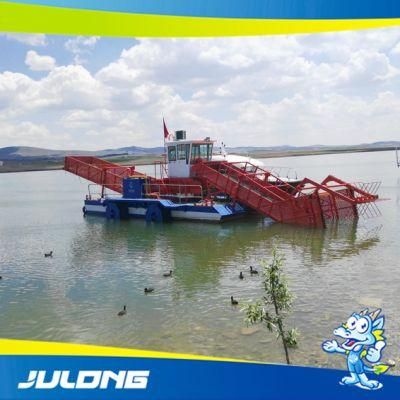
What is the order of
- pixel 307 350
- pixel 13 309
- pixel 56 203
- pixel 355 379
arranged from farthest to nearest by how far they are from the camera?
pixel 56 203, pixel 13 309, pixel 307 350, pixel 355 379

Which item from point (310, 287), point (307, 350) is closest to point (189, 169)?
point (310, 287)

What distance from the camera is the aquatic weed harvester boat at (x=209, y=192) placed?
107 ft

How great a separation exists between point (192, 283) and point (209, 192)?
19025 millimetres

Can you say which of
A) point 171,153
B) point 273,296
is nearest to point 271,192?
point 171,153

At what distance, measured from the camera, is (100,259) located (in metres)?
24.8

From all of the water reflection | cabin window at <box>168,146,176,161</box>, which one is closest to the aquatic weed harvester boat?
cabin window at <box>168,146,176,161</box>

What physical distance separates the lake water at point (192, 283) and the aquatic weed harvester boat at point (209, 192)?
1.54 meters

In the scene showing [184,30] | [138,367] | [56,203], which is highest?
[184,30]

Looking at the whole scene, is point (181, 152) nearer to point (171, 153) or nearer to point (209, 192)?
point (171, 153)

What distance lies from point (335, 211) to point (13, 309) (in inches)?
942

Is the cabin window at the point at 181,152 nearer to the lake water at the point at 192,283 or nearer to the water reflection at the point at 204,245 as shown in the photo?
the water reflection at the point at 204,245

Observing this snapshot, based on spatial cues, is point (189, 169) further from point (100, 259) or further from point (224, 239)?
point (100, 259)

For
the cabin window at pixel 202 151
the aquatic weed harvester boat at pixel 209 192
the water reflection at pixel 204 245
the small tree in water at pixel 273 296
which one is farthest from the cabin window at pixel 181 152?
the small tree in water at pixel 273 296

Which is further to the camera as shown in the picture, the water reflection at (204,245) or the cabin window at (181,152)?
the cabin window at (181,152)
